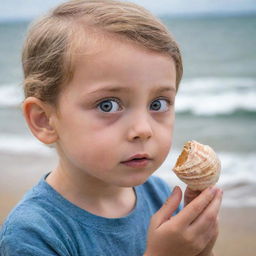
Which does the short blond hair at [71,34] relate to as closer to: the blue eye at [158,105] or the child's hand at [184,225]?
the blue eye at [158,105]

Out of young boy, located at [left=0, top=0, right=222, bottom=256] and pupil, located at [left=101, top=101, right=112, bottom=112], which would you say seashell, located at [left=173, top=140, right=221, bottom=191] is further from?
pupil, located at [left=101, top=101, right=112, bottom=112]

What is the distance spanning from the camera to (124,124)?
200 cm

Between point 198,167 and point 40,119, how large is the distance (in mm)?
715

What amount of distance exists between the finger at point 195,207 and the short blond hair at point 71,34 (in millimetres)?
560

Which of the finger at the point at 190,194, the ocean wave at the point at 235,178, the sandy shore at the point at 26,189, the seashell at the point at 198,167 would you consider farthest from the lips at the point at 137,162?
the ocean wave at the point at 235,178

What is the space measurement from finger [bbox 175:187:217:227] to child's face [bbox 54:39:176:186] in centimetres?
21

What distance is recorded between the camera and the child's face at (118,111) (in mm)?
1973

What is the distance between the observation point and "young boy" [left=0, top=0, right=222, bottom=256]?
6.53 feet

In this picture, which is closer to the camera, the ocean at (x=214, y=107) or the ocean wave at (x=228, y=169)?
the ocean wave at (x=228, y=169)

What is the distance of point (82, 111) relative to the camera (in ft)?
6.72

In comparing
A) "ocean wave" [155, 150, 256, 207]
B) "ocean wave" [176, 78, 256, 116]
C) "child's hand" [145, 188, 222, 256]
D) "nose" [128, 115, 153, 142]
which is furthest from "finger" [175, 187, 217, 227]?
"ocean wave" [176, 78, 256, 116]

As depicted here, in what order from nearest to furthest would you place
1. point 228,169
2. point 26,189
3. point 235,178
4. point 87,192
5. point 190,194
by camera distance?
point 190,194 → point 87,192 → point 26,189 → point 235,178 → point 228,169

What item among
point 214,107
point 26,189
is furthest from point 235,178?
point 214,107

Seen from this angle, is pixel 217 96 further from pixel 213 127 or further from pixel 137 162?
pixel 137 162
